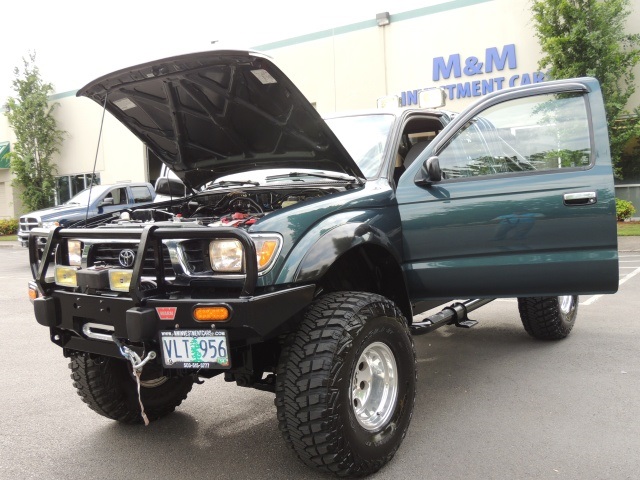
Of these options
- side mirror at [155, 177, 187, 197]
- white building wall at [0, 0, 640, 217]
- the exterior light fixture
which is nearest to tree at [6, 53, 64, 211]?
white building wall at [0, 0, 640, 217]

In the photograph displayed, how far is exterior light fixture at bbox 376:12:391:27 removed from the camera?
17.6 meters

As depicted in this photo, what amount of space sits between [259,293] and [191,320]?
0.33 meters

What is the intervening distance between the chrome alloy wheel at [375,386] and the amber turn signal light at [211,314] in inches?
31.6

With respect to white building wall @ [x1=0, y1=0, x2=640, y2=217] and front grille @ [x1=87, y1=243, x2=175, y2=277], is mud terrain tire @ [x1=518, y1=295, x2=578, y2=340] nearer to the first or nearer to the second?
front grille @ [x1=87, y1=243, x2=175, y2=277]

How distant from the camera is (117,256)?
3.22 meters

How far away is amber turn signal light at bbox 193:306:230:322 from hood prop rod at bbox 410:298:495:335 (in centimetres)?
161

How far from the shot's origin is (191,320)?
108 inches

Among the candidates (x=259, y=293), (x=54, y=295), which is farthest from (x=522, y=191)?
(x=54, y=295)

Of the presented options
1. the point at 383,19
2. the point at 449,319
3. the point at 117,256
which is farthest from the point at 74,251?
the point at 383,19

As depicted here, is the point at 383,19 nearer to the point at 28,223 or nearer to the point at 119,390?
the point at 28,223

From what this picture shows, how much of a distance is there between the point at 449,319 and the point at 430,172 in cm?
132

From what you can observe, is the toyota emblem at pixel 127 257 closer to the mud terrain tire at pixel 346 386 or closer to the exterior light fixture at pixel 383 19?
the mud terrain tire at pixel 346 386

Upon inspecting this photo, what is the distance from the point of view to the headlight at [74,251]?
341 centimetres

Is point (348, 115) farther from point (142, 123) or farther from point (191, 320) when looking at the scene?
point (191, 320)
